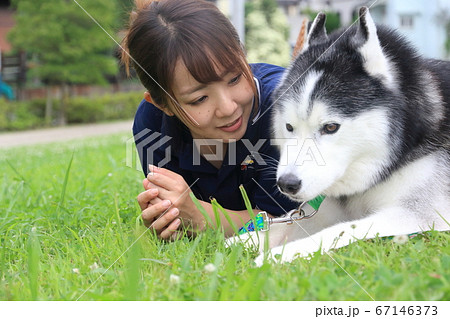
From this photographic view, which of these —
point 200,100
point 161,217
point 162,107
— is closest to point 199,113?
point 200,100

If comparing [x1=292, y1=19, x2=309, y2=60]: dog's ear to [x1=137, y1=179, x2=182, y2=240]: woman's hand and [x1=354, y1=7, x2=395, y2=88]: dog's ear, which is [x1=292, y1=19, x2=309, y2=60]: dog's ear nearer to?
[x1=354, y1=7, x2=395, y2=88]: dog's ear

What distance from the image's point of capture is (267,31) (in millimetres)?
22109

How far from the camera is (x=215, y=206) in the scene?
2.20 metres

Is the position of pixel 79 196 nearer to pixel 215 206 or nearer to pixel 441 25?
pixel 215 206

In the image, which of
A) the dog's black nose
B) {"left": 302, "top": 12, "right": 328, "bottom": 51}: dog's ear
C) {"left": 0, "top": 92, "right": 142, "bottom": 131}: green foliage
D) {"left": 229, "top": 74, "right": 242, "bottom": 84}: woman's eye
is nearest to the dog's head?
the dog's black nose

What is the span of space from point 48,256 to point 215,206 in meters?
0.75

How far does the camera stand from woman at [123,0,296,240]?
7.66 feet

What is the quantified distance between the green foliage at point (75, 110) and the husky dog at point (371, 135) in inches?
568

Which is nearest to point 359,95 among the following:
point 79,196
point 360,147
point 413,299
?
point 360,147

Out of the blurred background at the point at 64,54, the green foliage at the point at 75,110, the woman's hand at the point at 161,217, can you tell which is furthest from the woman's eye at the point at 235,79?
the green foliage at the point at 75,110

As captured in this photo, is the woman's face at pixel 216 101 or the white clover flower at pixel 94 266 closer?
the white clover flower at pixel 94 266

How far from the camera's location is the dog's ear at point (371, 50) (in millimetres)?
1955

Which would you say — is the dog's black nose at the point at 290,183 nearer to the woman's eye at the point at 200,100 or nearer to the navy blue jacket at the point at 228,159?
the navy blue jacket at the point at 228,159

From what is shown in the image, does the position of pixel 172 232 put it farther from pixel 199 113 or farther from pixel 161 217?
pixel 199 113
